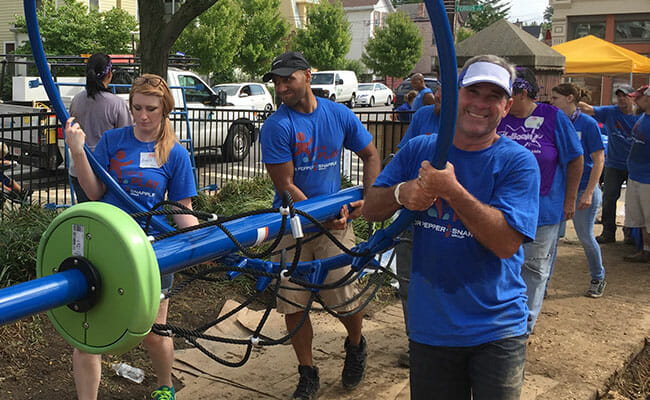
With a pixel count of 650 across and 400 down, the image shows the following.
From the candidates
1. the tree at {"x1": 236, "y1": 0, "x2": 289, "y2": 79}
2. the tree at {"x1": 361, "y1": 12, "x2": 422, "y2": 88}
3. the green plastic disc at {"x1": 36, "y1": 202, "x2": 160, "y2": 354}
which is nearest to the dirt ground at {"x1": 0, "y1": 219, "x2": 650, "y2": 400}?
the green plastic disc at {"x1": 36, "y1": 202, "x2": 160, "y2": 354}

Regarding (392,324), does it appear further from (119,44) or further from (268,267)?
(119,44)

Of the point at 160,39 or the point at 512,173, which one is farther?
the point at 160,39

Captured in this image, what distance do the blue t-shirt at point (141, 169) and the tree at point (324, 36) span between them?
133 feet

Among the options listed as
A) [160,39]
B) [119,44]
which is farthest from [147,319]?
[119,44]

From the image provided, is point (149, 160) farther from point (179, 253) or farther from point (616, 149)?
point (616, 149)

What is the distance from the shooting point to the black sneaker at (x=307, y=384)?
13.9 feet

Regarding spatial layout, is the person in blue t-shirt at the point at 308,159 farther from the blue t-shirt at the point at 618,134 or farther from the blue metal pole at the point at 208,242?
the blue t-shirt at the point at 618,134

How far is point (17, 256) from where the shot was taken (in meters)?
5.25

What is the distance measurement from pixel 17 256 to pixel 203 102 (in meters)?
9.63

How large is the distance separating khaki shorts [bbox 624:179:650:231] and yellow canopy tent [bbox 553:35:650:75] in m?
7.32

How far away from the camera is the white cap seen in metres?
2.56

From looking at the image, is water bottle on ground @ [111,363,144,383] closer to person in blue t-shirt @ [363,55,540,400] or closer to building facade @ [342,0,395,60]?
person in blue t-shirt @ [363,55,540,400]

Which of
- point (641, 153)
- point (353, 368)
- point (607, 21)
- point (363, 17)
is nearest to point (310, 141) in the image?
point (353, 368)

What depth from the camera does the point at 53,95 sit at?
9.76 feet
